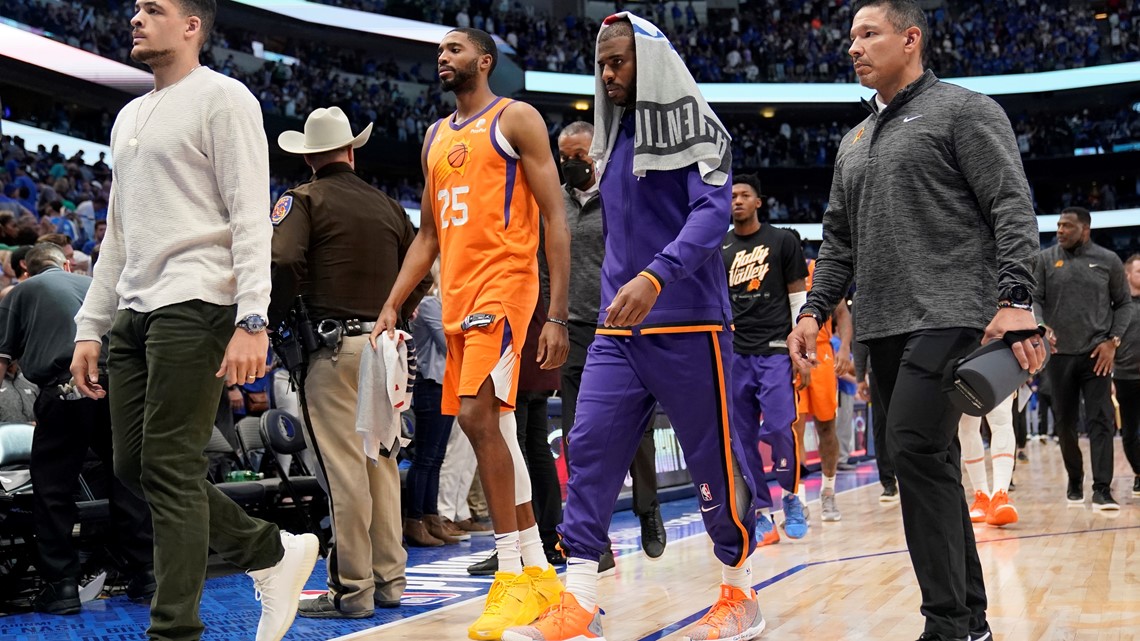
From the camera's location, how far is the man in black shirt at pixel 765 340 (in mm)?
5957

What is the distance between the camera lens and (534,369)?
499 cm

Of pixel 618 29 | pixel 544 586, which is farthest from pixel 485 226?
pixel 544 586

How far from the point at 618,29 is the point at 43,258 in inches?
125

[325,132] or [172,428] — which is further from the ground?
[325,132]

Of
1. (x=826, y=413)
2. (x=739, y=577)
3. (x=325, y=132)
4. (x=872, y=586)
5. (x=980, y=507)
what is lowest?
(x=980, y=507)

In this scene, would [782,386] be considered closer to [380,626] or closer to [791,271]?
[791,271]

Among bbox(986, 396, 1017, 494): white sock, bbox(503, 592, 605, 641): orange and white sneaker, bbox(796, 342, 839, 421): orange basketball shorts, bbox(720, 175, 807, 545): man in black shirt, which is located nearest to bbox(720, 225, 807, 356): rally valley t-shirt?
bbox(720, 175, 807, 545): man in black shirt

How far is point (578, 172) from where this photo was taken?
5.23 meters

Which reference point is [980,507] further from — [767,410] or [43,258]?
[43,258]

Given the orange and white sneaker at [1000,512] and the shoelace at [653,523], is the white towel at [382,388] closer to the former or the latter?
the shoelace at [653,523]

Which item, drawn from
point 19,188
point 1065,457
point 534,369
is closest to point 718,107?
point 19,188

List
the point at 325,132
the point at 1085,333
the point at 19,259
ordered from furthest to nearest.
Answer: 1. the point at 1085,333
2. the point at 19,259
3. the point at 325,132

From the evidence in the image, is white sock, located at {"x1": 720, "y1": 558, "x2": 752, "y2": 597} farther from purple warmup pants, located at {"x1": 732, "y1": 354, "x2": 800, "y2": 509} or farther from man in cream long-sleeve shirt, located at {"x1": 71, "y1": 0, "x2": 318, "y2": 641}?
purple warmup pants, located at {"x1": 732, "y1": 354, "x2": 800, "y2": 509}

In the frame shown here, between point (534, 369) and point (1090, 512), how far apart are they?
4.53 metres
